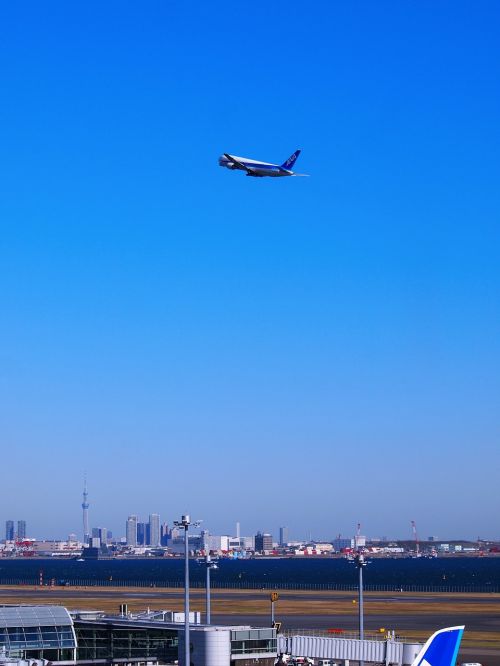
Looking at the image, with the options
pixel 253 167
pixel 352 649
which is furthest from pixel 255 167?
pixel 352 649


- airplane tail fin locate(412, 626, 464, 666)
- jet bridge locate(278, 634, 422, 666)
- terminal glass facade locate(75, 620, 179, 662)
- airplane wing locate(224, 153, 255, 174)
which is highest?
airplane wing locate(224, 153, 255, 174)

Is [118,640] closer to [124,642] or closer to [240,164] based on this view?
[124,642]

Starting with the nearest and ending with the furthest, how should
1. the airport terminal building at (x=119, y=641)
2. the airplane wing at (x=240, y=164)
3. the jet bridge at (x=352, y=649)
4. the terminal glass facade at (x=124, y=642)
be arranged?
the airport terminal building at (x=119, y=641)
the terminal glass facade at (x=124, y=642)
the jet bridge at (x=352, y=649)
the airplane wing at (x=240, y=164)

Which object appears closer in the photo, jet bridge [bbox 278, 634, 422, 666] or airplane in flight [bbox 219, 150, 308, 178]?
jet bridge [bbox 278, 634, 422, 666]

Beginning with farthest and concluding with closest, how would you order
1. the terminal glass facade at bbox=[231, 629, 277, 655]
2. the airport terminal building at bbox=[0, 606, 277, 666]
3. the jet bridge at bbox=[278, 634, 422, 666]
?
the jet bridge at bbox=[278, 634, 422, 666]
the terminal glass facade at bbox=[231, 629, 277, 655]
the airport terminal building at bbox=[0, 606, 277, 666]

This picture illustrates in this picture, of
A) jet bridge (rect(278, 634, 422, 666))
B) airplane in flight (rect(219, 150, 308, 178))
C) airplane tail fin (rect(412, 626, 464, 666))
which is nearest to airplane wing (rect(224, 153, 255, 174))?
airplane in flight (rect(219, 150, 308, 178))

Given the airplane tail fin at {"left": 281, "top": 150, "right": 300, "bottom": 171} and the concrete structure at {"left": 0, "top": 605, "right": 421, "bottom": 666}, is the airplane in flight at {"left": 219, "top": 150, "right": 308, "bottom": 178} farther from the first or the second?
the concrete structure at {"left": 0, "top": 605, "right": 421, "bottom": 666}

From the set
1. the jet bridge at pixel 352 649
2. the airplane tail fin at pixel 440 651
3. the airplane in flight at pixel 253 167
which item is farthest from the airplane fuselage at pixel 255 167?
the airplane tail fin at pixel 440 651

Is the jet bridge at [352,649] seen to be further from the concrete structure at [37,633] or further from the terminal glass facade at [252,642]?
the concrete structure at [37,633]

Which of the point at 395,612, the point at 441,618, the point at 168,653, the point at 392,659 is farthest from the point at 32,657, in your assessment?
the point at 395,612
